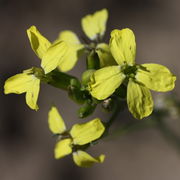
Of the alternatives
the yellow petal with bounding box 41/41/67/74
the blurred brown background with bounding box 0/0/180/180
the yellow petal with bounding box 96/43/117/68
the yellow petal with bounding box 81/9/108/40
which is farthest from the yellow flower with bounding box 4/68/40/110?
the blurred brown background with bounding box 0/0/180/180

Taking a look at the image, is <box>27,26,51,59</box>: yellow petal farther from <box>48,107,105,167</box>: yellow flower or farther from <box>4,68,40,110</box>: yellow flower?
<box>48,107,105,167</box>: yellow flower

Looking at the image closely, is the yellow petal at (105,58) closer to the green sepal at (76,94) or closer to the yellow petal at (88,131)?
the green sepal at (76,94)

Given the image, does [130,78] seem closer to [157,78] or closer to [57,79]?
[157,78]

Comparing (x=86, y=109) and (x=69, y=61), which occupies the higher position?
(x=69, y=61)

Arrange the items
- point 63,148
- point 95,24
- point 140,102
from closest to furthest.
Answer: point 140,102 < point 63,148 < point 95,24

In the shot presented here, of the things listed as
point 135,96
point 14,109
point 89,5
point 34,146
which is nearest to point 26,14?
point 89,5

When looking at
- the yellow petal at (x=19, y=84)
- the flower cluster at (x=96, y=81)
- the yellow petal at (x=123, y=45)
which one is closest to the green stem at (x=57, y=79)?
the flower cluster at (x=96, y=81)

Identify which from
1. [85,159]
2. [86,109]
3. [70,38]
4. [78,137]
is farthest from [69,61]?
[85,159]
